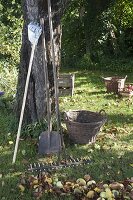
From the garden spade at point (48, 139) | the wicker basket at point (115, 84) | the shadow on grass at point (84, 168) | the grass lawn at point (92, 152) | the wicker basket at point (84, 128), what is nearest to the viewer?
the shadow on grass at point (84, 168)

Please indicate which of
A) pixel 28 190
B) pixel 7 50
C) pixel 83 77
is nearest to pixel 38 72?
pixel 28 190

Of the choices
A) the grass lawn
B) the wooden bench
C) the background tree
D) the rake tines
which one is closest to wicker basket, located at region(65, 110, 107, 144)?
the grass lawn

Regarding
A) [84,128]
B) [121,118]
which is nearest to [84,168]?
[84,128]

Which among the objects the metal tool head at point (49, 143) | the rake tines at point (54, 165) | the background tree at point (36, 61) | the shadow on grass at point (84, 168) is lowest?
the shadow on grass at point (84, 168)

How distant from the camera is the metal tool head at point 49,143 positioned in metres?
5.58

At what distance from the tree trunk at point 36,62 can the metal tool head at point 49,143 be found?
31.6 inches

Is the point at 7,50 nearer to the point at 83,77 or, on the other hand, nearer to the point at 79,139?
the point at 83,77

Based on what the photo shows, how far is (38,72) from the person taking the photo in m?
6.27

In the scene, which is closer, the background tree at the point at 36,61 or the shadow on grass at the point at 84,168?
the shadow on grass at the point at 84,168

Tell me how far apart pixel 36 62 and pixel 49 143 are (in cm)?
134

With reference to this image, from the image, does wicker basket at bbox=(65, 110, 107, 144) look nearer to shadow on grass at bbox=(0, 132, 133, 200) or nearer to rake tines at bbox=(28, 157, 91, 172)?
shadow on grass at bbox=(0, 132, 133, 200)

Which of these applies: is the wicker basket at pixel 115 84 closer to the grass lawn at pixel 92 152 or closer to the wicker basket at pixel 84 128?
the grass lawn at pixel 92 152

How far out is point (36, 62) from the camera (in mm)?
6250

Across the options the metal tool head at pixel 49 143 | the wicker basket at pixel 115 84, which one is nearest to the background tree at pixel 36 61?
the metal tool head at pixel 49 143
